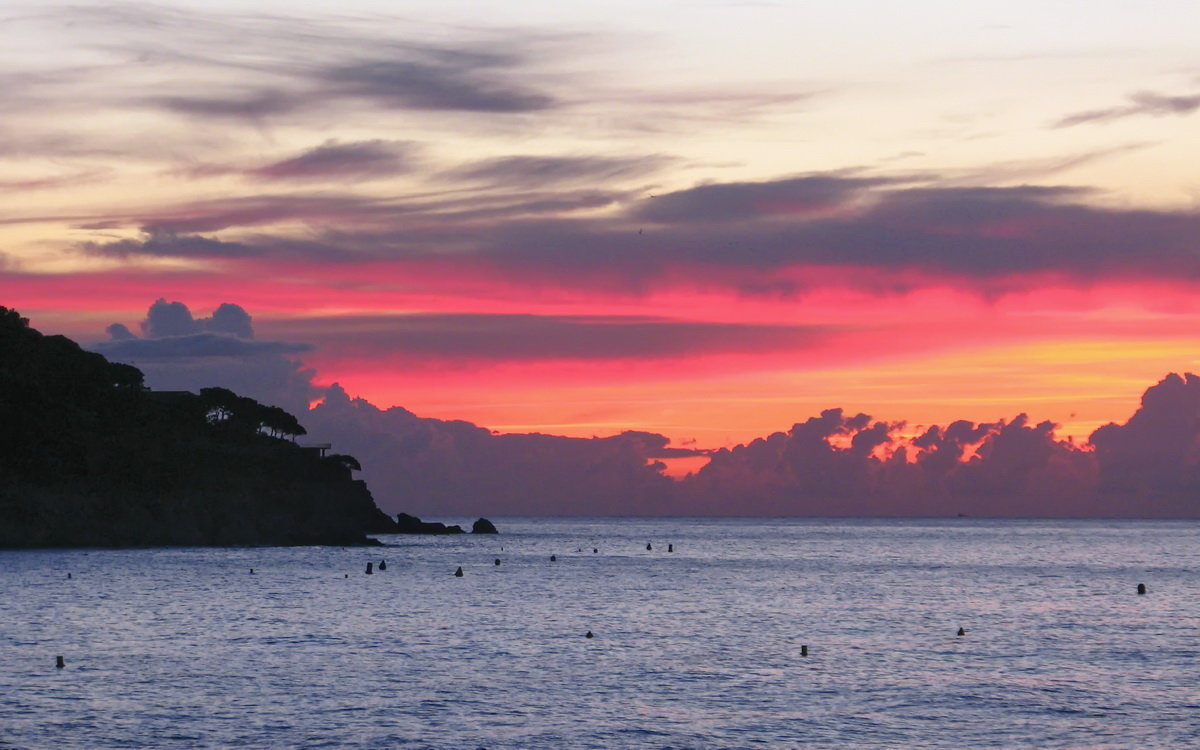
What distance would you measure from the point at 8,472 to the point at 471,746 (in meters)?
155

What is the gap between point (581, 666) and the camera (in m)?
69.5

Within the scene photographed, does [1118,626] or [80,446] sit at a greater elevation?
[80,446]

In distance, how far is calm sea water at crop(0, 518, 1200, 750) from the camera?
50.8 m

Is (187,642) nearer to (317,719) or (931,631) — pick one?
(317,719)

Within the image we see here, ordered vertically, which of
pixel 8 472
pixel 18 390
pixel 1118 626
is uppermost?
pixel 18 390

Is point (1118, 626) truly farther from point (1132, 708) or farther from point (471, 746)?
point (471, 746)

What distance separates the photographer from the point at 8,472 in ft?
602

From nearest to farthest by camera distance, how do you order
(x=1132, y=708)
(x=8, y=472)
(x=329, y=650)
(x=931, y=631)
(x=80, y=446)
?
(x=1132, y=708) < (x=329, y=650) < (x=931, y=631) < (x=8, y=472) < (x=80, y=446)

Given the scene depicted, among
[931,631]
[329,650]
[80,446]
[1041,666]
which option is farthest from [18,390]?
[1041,666]

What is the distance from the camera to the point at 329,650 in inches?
2982

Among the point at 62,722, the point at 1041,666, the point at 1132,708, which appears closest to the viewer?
the point at 62,722

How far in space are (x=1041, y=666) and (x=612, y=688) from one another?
24.5 m

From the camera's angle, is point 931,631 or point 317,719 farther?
point 931,631

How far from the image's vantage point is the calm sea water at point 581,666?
5084 cm
